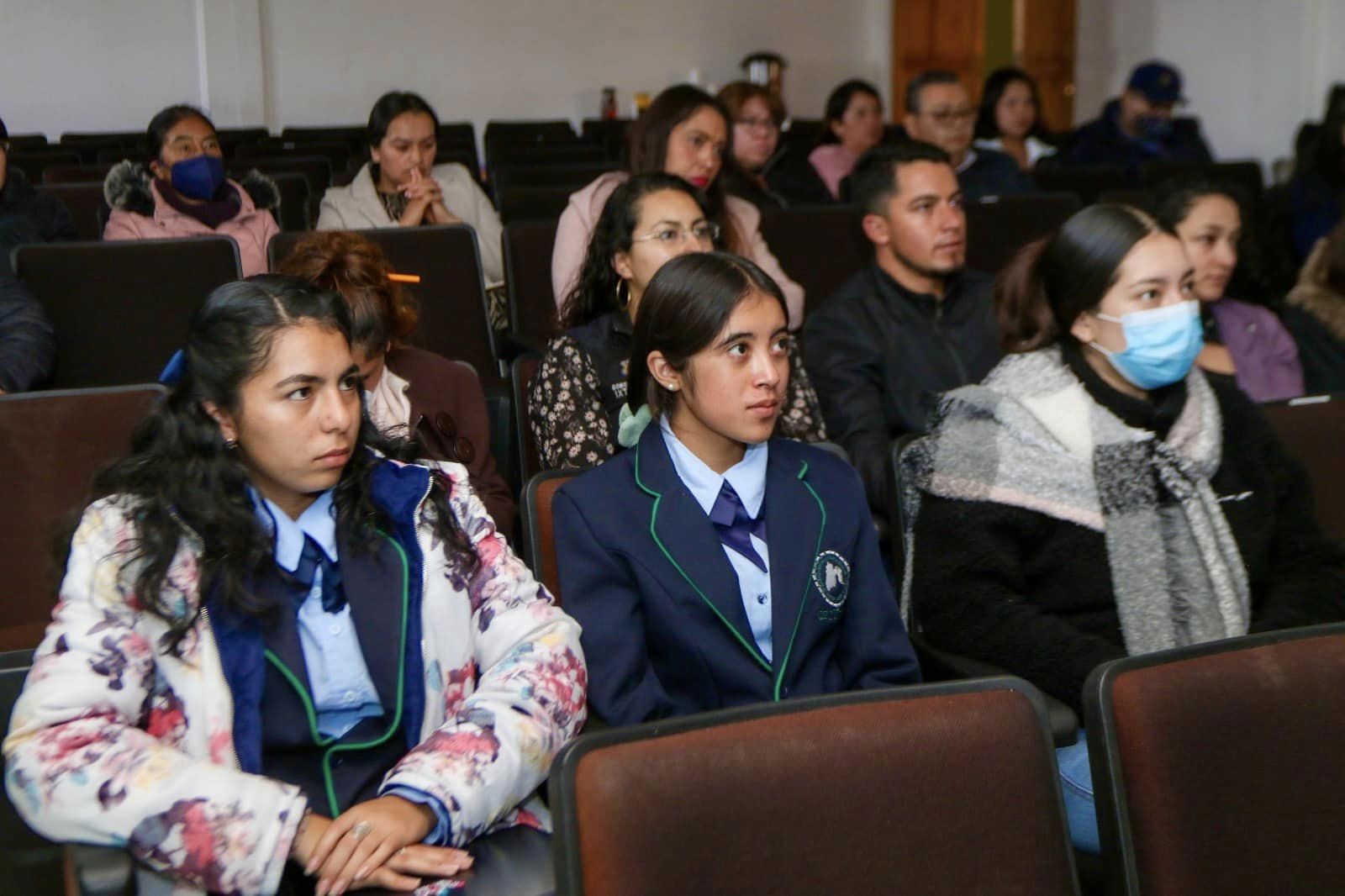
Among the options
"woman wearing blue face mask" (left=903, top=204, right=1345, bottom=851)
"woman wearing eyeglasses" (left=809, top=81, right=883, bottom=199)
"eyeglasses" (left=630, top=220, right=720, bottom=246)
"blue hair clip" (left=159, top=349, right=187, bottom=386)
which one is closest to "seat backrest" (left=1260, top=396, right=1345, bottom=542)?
"woman wearing blue face mask" (left=903, top=204, right=1345, bottom=851)

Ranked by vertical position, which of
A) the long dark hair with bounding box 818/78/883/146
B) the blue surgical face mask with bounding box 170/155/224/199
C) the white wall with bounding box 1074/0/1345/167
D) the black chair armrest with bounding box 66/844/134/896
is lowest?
the black chair armrest with bounding box 66/844/134/896

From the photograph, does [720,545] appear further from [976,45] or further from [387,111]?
[976,45]

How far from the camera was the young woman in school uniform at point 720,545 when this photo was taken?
180cm

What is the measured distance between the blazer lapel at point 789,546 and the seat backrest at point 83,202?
401 cm

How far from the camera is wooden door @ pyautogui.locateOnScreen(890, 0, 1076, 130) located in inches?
434

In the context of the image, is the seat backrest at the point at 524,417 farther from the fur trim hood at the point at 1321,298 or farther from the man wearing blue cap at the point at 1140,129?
the man wearing blue cap at the point at 1140,129

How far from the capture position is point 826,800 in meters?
1.18

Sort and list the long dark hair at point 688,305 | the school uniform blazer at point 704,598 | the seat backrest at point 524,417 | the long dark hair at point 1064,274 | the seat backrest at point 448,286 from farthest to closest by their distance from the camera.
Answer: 1. the seat backrest at point 448,286
2. the seat backrest at point 524,417
3. the long dark hair at point 1064,274
4. the long dark hair at point 688,305
5. the school uniform blazer at point 704,598

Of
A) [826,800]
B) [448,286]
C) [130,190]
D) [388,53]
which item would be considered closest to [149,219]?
[130,190]

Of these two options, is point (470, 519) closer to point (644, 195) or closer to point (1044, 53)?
point (644, 195)

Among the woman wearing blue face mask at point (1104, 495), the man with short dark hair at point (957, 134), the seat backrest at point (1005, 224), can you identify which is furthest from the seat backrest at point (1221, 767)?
the man with short dark hair at point (957, 134)

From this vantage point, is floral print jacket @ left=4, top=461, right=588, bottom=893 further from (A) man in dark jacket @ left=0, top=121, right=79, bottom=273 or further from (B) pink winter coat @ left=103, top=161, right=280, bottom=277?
(B) pink winter coat @ left=103, top=161, right=280, bottom=277

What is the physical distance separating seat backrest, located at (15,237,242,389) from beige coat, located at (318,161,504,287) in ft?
2.35

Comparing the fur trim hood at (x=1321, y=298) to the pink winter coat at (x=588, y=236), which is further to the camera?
the pink winter coat at (x=588, y=236)
